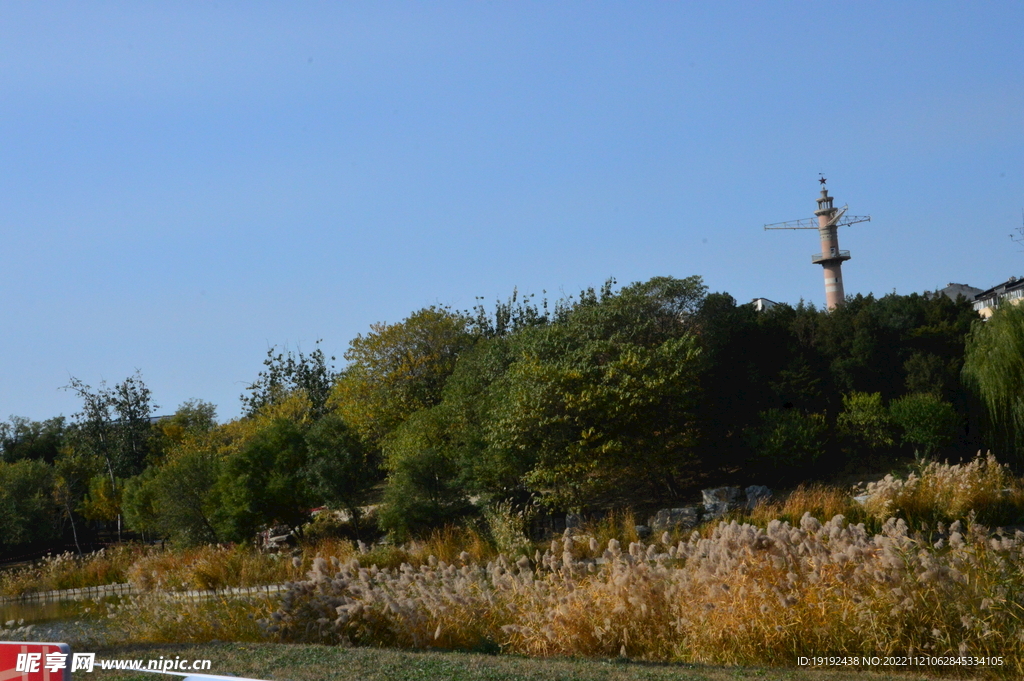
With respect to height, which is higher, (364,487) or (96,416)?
(96,416)

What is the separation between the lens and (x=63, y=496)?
33781 mm

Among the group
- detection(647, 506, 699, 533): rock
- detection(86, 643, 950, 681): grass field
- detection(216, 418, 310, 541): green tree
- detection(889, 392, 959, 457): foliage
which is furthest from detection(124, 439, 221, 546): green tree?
detection(889, 392, 959, 457): foliage

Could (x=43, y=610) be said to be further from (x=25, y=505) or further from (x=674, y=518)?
(x=25, y=505)

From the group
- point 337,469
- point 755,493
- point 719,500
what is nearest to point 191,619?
point 719,500

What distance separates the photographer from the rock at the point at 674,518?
1744 cm

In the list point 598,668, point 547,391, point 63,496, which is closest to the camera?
point 598,668

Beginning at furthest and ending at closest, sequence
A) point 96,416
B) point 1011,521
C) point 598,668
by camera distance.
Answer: point 96,416 < point 1011,521 < point 598,668

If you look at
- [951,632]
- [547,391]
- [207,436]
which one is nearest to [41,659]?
[951,632]

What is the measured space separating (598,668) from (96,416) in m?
35.7

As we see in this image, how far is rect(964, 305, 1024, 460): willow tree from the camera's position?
62.5 ft

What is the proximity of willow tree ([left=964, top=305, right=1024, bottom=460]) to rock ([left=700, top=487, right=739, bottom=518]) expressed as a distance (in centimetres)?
614

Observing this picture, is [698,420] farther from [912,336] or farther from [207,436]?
[207,436]

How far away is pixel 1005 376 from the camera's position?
19297 mm

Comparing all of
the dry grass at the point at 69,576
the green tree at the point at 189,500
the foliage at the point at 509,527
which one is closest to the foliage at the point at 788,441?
the foliage at the point at 509,527
